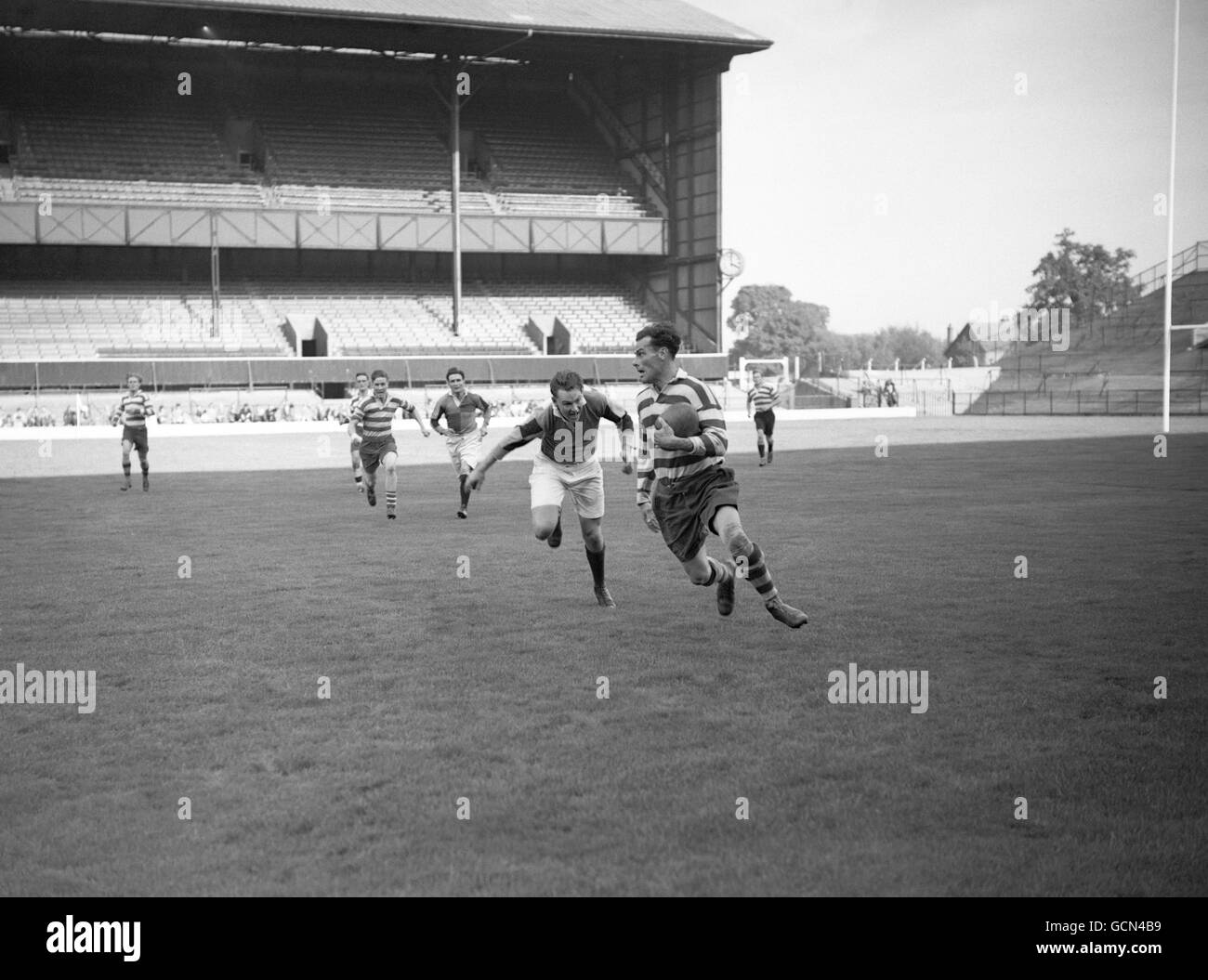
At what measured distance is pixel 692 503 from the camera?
29.7 feet

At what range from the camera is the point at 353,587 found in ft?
36.8

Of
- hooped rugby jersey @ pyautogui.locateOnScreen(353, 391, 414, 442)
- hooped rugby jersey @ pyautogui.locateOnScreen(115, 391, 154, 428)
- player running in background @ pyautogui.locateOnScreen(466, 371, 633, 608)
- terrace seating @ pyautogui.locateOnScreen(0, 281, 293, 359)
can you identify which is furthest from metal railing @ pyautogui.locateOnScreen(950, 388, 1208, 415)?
player running in background @ pyautogui.locateOnScreen(466, 371, 633, 608)

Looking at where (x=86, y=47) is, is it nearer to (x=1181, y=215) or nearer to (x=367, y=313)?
(x=367, y=313)

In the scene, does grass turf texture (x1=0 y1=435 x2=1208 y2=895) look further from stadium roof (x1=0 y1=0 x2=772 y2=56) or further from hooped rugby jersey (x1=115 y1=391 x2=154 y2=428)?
stadium roof (x1=0 y1=0 x2=772 y2=56)

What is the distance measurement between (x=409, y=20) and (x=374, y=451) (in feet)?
123

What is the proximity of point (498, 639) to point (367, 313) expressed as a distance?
48121mm

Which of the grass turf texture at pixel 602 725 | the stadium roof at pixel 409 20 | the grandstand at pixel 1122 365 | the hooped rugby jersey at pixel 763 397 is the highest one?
the stadium roof at pixel 409 20

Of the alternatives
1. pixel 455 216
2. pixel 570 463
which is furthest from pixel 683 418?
pixel 455 216

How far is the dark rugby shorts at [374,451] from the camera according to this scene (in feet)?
57.6

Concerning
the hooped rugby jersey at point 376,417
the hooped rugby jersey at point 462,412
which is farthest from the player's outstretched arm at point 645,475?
the hooped rugby jersey at point 462,412

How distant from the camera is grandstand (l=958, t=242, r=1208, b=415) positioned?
53.5 m

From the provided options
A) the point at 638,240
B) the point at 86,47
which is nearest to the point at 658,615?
the point at 638,240

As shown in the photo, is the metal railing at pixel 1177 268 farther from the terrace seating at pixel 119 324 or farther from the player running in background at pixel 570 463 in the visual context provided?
the player running in background at pixel 570 463

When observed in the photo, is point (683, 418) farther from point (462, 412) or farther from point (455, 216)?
point (455, 216)
